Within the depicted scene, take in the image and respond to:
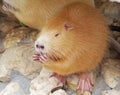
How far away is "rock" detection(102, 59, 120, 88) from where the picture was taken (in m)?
1.03

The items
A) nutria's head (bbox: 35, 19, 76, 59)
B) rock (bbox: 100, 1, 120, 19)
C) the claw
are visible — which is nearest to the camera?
nutria's head (bbox: 35, 19, 76, 59)

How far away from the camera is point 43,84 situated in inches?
41.6

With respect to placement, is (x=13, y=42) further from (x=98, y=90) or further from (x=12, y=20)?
(x=98, y=90)

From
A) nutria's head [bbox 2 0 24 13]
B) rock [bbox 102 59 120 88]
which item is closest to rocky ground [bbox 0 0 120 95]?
rock [bbox 102 59 120 88]

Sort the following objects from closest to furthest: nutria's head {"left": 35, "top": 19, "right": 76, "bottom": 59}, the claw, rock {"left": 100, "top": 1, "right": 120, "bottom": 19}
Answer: nutria's head {"left": 35, "top": 19, "right": 76, "bottom": 59} → the claw → rock {"left": 100, "top": 1, "right": 120, "bottom": 19}

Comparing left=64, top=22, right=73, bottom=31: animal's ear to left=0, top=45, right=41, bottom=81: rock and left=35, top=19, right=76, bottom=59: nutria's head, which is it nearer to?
left=35, top=19, right=76, bottom=59: nutria's head

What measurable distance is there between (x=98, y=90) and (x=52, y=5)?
26cm

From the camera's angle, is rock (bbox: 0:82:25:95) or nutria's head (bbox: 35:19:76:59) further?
rock (bbox: 0:82:25:95)

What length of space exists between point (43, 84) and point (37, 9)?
205 millimetres

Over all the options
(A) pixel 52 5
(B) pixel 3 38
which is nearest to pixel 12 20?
(B) pixel 3 38

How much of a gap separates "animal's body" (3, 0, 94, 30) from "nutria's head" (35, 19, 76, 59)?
0.35 feet

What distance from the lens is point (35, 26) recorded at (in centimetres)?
110

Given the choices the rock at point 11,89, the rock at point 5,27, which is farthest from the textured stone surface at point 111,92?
the rock at point 5,27

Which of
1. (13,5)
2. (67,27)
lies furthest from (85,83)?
(13,5)
